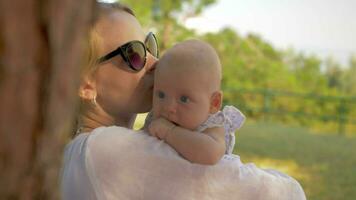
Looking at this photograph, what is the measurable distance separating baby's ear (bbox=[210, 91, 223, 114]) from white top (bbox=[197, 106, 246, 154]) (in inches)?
0.4

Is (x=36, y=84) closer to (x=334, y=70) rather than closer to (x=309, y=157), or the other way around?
(x=309, y=157)

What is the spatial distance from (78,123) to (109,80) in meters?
0.13

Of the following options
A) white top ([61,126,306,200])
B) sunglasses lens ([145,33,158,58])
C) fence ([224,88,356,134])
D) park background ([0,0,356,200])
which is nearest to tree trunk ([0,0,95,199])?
park background ([0,0,356,200])

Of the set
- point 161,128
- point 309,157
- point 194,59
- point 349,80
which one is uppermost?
point 194,59

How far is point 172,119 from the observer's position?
3.97 feet

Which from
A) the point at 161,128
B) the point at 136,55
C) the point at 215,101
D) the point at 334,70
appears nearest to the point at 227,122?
the point at 215,101

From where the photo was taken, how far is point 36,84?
0.66 metres

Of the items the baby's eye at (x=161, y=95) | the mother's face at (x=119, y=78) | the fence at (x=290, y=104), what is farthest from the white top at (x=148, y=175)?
the fence at (x=290, y=104)

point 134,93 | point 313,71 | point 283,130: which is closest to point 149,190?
point 134,93

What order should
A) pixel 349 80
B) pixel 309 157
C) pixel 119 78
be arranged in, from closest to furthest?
1. pixel 119 78
2. pixel 309 157
3. pixel 349 80

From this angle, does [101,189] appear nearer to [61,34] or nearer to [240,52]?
[61,34]

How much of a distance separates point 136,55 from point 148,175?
0.33m

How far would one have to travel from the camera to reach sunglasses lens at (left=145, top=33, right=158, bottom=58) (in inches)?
58.3

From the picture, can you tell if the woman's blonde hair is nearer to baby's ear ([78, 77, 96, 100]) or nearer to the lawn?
baby's ear ([78, 77, 96, 100])
